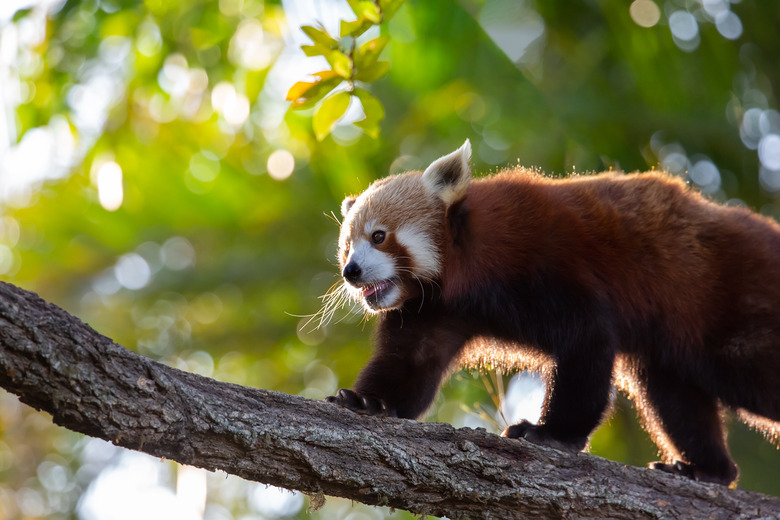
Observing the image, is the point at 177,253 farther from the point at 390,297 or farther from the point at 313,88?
the point at 313,88

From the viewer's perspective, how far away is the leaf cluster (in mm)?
2693

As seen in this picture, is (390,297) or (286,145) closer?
(390,297)

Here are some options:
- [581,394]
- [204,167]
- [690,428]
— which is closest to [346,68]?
[581,394]

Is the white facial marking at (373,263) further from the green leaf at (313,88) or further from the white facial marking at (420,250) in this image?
the green leaf at (313,88)

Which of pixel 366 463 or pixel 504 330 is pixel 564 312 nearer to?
pixel 504 330

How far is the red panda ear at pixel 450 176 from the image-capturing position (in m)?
4.45

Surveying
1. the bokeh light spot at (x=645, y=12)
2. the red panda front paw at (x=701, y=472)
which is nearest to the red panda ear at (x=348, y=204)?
the red panda front paw at (x=701, y=472)

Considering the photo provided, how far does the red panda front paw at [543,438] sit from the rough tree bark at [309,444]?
9.7 inches

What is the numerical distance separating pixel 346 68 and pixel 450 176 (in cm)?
178

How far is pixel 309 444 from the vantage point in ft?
10.5

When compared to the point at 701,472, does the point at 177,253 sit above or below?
below

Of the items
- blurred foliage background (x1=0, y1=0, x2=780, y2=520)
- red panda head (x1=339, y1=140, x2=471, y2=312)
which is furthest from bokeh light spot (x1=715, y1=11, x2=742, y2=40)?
red panda head (x1=339, y1=140, x2=471, y2=312)

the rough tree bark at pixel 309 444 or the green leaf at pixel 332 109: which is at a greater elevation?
the green leaf at pixel 332 109

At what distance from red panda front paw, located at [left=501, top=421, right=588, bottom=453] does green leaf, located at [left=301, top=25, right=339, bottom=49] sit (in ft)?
7.46
